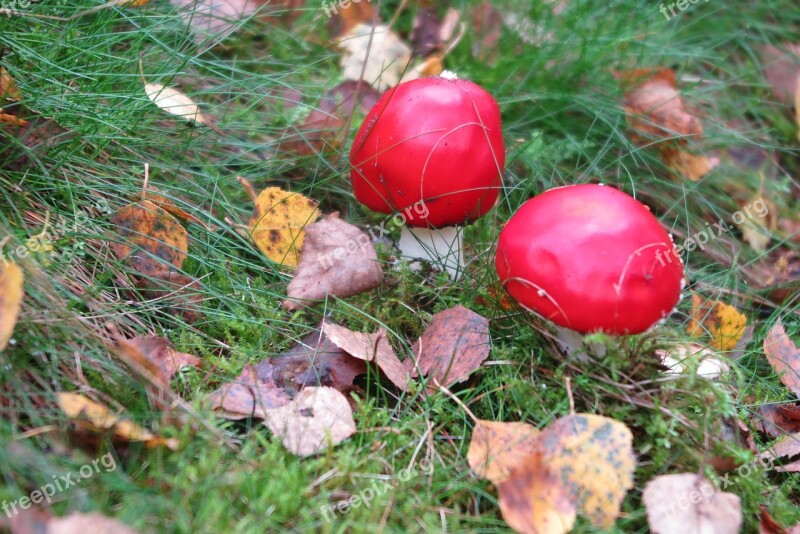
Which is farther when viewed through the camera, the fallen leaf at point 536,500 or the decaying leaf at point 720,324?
the decaying leaf at point 720,324

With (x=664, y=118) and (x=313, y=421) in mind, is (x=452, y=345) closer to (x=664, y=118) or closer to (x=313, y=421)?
(x=313, y=421)

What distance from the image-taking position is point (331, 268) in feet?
7.94

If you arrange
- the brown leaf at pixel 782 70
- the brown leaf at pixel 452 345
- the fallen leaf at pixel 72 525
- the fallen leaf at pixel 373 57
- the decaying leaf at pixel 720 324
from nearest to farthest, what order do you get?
the fallen leaf at pixel 72 525 < the brown leaf at pixel 452 345 < the decaying leaf at pixel 720 324 < the fallen leaf at pixel 373 57 < the brown leaf at pixel 782 70

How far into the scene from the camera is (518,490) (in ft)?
5.83

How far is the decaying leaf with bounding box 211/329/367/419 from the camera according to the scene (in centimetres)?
202

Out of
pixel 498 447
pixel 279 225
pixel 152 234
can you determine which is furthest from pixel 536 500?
pixel 152 234

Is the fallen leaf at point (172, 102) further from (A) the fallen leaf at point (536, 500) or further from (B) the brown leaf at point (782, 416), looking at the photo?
(B) the brown leaf at point (782, 416)

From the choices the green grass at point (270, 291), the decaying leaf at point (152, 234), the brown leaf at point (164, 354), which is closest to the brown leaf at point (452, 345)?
the green grass at point (270, 291)

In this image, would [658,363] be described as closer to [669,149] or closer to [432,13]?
[669,149]

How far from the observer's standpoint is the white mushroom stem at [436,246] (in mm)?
2627

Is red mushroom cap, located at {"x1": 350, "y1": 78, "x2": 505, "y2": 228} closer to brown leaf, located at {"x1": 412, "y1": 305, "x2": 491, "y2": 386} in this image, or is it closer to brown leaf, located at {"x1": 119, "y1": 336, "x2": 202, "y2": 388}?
brown leaf, located at {"x1": 412, "y1": 305, "x2": 491, "y2": 386}

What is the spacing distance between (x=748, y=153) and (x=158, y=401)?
3554 mm

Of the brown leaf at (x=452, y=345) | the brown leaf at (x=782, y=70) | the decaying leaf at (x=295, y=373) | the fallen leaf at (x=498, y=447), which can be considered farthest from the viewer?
the brown leaf at (x=782, y=70)

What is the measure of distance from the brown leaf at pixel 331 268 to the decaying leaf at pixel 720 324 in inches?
50.6
